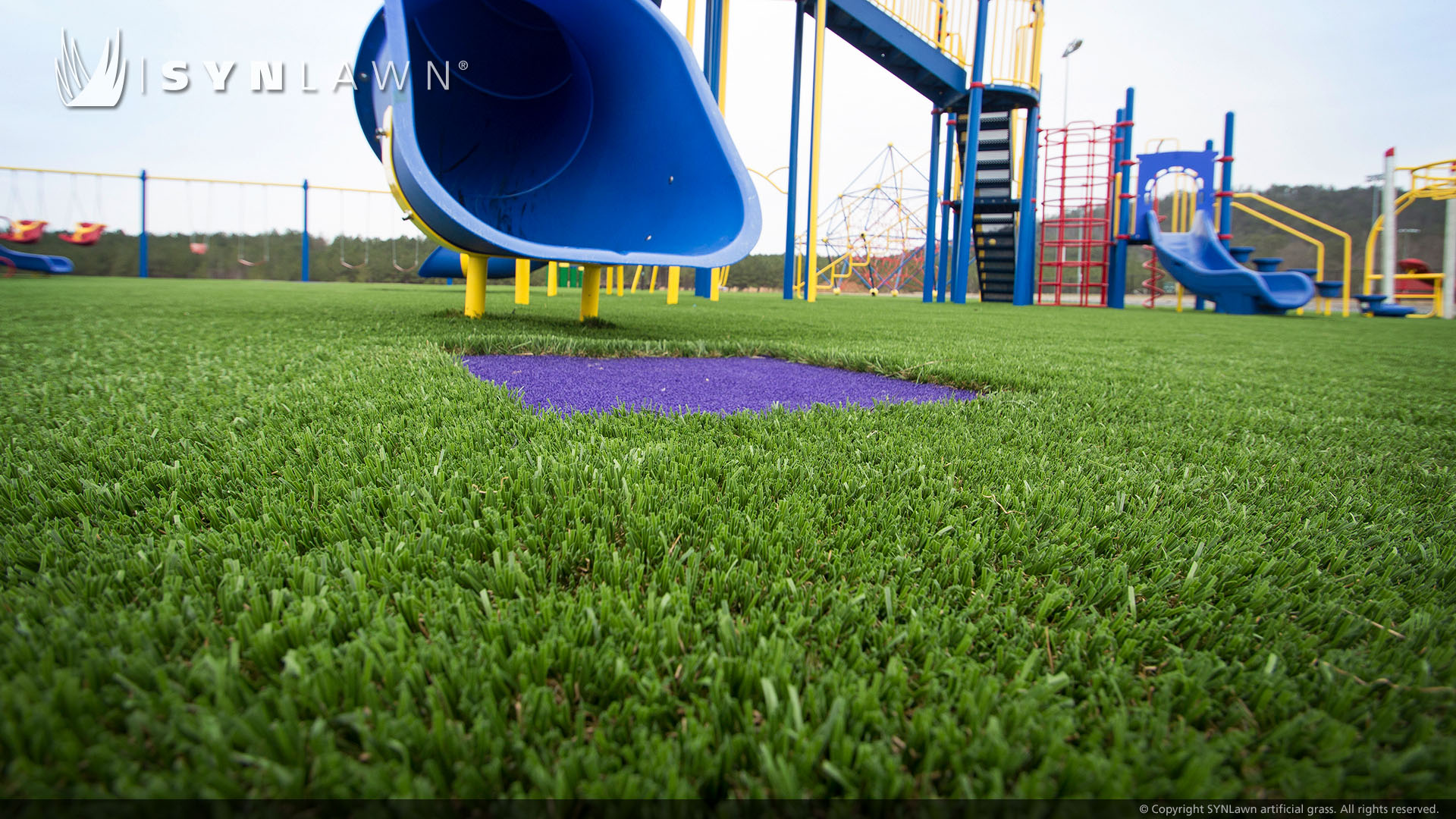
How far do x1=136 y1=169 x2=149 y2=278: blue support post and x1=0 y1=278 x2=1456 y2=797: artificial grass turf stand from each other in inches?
757

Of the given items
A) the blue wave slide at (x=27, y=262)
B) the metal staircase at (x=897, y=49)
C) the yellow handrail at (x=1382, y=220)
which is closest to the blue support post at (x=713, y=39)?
the metal staircase at (x=897, y=49)

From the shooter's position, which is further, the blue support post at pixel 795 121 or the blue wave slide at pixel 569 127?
the blue support post at pixel 795 121

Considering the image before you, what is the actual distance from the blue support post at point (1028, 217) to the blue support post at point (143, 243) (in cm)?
1919

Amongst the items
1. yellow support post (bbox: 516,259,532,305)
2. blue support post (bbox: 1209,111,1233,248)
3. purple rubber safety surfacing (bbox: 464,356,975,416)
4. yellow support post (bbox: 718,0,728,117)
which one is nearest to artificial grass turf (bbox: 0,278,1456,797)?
purple rubber safety surfacing (bbox: 464,356,975,416)

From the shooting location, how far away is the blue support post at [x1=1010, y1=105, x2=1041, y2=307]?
11.7m

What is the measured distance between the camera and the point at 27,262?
44.6ft

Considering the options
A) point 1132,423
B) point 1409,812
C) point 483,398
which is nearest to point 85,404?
point 483,398

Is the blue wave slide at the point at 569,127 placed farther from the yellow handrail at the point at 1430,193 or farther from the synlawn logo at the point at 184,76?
the yellow handrail at the point at 1430,193

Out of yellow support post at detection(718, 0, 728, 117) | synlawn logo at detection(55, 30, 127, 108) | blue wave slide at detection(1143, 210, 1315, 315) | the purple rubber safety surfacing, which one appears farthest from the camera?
blue wave slide at detection(1143, 210, 1315, 315)

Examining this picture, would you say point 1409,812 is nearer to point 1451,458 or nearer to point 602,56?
point 1451,458

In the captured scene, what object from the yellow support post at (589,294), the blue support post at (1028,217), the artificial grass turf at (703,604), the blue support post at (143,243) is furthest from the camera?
the blue support post at (143,243)

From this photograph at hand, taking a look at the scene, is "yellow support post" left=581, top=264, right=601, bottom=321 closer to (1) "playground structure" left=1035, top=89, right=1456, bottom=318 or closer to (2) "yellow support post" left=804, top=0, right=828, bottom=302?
(2) "yellow support post" left=804, top=0, right=828, bottom=302

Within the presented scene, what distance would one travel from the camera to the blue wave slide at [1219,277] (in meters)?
11.0

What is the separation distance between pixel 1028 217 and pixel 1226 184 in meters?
4.92
